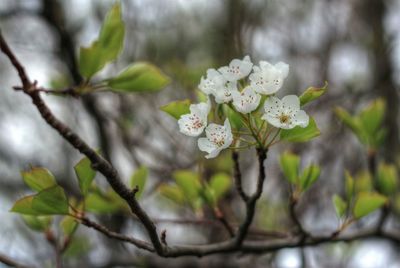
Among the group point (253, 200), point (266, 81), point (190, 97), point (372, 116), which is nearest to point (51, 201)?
point (253, 200)

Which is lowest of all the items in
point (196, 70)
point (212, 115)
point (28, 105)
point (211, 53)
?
point (28, 105)

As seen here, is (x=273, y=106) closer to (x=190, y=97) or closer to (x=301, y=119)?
(x=301, y=119)

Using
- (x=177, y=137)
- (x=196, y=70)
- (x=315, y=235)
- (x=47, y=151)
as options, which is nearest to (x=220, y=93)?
(x=315, y=235)

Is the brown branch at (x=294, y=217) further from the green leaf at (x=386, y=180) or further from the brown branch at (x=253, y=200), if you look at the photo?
the green leaf at (x=386, y=180)

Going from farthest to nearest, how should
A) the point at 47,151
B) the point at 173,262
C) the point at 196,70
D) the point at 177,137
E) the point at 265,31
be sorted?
the point at 47,151
the point at 265,31
the point at 177,137
the point at 196,70
the point at 173,262

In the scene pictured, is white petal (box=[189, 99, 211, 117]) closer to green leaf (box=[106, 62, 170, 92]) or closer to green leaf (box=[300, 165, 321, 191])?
green leaf (box=[106, 62, 170, 92])

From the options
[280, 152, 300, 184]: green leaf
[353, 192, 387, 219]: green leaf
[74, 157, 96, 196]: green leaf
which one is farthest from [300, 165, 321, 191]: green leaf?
[74, 157, 96, 196]: green leaf

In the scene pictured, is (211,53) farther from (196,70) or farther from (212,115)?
(212,115)
